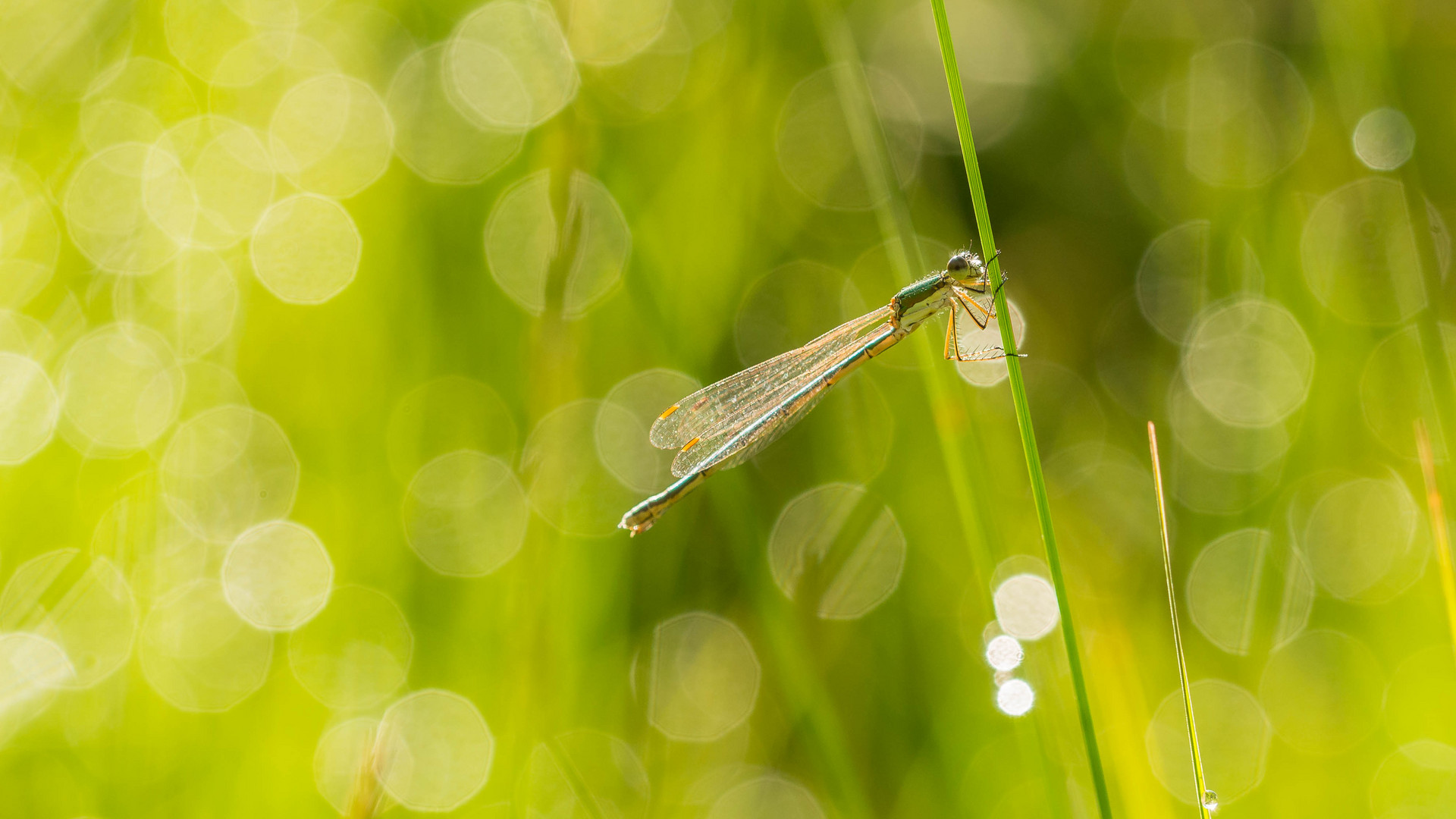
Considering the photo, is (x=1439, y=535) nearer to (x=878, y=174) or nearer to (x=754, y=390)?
(x=878, y=174)

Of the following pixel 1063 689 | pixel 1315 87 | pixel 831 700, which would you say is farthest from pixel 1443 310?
pixel 831 700

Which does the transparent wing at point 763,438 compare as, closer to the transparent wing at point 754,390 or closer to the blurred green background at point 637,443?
the transparent wing at point 754,390

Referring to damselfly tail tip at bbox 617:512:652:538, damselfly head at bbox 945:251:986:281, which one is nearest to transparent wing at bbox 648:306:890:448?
damselfly head at bbox 945:251:986:281

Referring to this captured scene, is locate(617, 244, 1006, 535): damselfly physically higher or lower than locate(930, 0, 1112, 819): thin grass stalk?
higher

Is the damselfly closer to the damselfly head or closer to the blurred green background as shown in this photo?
the damselfly head

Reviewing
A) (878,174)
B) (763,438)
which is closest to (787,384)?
(763,438)

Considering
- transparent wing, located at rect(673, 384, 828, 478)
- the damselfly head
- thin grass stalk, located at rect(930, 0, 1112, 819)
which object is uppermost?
the damselfly head
